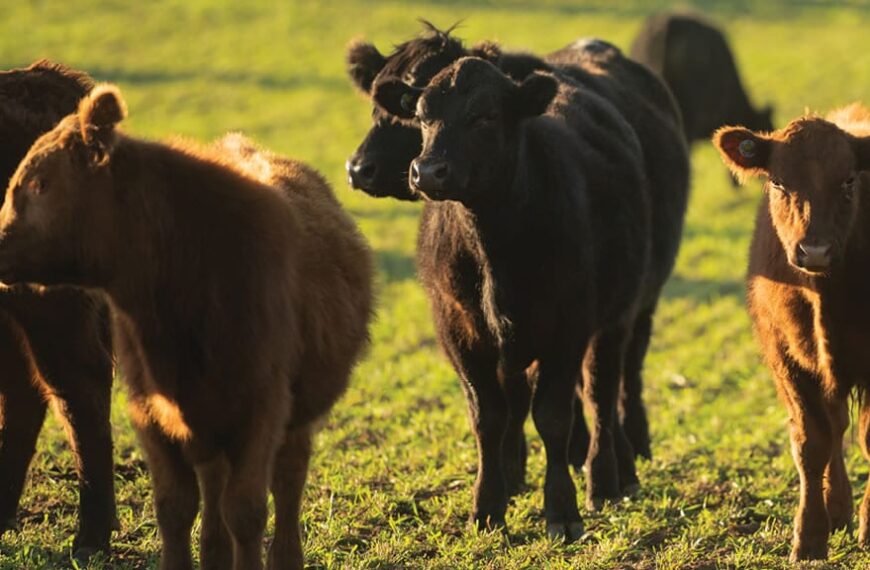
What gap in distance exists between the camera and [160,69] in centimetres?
3139

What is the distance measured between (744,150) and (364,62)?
284cm

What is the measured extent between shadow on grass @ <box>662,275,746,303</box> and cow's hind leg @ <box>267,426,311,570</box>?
9.62 m

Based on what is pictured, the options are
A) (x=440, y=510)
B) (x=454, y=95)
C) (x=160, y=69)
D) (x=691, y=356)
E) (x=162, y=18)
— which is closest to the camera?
(x=454, y=95)

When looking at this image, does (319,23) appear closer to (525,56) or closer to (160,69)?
(160,69)

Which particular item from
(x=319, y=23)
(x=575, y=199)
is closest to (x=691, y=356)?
(x=575, y=199)

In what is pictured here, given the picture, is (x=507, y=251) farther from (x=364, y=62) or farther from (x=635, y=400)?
(x=635, y=400)

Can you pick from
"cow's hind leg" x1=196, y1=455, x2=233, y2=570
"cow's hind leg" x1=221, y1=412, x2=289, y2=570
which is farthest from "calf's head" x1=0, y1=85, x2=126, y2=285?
"cow's hind leg" x1=196, y1=455, x2=233, y2=570

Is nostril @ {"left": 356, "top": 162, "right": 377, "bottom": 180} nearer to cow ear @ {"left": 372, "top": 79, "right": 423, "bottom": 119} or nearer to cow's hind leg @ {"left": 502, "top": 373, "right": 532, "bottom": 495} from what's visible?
cow ear @ {"left": 372, "top": 79, "right": 423, "bottom": 119}

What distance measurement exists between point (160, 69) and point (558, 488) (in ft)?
80.0

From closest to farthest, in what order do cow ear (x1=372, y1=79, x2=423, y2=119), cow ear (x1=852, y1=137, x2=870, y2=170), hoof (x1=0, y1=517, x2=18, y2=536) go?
cow ear (x1=852, y1=137, x2=870, y2=170) < hoof (x1=0, y1=517, x2=18, y2=536) < cow ear (x1=372, y1=79, x2=423, y2=119)

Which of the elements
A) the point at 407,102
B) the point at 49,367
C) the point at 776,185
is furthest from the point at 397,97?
the point at 49,367

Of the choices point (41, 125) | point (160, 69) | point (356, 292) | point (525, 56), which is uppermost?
point (160, 69)

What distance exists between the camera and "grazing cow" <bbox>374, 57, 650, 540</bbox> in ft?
26.2

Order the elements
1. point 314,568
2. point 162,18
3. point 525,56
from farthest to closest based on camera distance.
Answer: point 162,18, point 525,56, point 314,568
